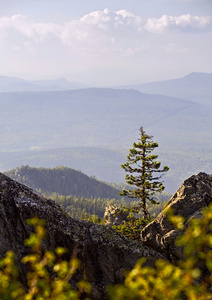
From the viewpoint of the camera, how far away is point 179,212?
2206 cm

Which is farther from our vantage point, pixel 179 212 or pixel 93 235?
pixel 179 212

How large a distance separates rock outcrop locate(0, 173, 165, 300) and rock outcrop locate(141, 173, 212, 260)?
107 centimetres

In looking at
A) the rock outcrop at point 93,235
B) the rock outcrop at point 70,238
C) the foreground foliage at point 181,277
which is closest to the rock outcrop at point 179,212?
the rock outcrop at point 93,235

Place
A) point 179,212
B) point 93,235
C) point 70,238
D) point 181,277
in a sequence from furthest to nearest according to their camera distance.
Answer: point 179,212
point 93,235
point 70,238
point 181,277

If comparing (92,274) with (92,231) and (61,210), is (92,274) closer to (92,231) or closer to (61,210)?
(92,231)

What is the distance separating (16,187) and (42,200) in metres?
2.19

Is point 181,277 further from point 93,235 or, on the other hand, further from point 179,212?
point 179,212

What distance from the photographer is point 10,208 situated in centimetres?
1794

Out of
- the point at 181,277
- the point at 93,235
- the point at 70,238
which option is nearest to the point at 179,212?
the point at 93,235

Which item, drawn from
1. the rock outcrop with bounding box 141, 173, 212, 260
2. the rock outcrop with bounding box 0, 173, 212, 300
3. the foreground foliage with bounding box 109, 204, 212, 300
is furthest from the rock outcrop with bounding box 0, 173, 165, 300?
the foreground foliage with bounding box 109, 204, 212, 300

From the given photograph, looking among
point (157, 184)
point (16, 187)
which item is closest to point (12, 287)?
point (16, 187)

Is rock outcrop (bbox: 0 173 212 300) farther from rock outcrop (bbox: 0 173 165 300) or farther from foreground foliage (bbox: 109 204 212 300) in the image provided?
foreground foliage (bbox: 109 204 212 300)

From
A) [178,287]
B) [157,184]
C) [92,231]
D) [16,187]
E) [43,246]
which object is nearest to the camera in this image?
[178,287]

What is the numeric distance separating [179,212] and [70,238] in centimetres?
895
